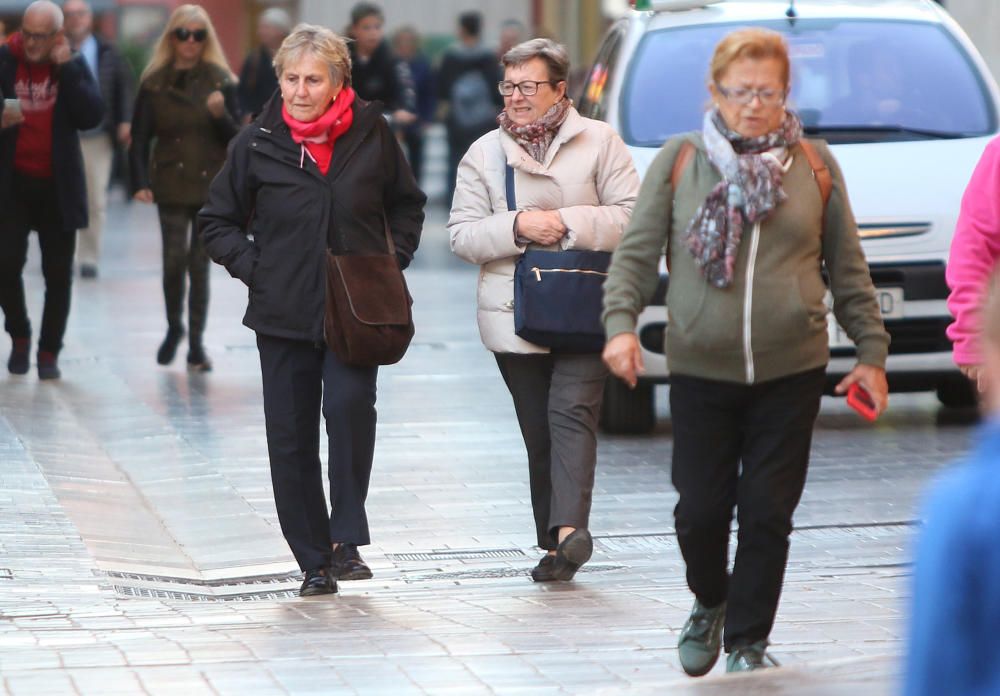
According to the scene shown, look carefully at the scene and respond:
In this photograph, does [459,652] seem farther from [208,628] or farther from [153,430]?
[153,430]

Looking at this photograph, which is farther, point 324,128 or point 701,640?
point 324,128

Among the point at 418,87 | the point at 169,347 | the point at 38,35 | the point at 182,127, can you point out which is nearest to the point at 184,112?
the point at 182,127

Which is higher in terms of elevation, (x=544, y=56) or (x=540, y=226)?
(x=544, y=56)

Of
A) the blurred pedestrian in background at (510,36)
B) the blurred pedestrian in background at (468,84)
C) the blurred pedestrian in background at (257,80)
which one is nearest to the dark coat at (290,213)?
the blurred pedestrian in background at (257,80)

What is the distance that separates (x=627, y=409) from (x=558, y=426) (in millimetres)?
2989

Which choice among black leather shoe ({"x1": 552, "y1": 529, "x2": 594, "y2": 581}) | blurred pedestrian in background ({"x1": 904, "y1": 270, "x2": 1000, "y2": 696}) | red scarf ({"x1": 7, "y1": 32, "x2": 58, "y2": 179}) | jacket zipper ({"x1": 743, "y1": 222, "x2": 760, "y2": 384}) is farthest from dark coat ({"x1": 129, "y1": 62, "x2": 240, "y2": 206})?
blurred pedestrian in background ({"x1": 904, "y1": 270, "x2": 1000, "y2": 696})

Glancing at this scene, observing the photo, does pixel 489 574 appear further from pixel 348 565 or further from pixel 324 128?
pixel 324 128

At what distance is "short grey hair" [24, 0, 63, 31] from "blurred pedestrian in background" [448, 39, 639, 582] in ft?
16.2

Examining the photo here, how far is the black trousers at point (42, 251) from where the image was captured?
1119 cm

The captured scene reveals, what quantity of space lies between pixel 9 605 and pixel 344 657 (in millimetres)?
1221

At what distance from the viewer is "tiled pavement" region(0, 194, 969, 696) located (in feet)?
16.8

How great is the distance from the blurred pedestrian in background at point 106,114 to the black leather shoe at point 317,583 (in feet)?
29.7

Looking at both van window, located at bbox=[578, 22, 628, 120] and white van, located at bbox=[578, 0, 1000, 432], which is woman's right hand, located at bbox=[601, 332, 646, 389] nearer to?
white van, located at bbox=[578, 0, 1000, 432]

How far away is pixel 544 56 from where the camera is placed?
6543 mm
